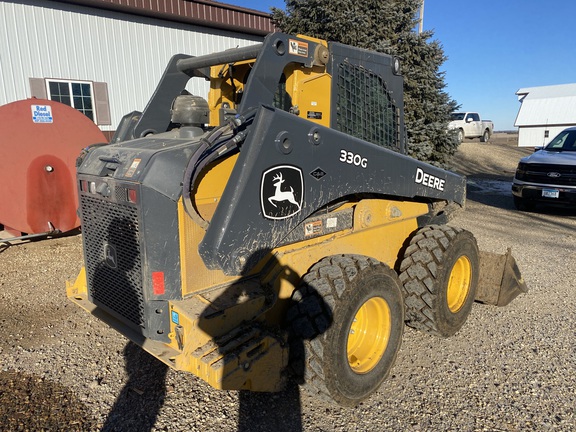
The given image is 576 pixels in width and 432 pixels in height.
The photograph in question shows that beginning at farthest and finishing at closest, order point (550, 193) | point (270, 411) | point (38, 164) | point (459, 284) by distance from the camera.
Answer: point (550, 193) < point (38, 164) < point (459, 284) < point (270, 411)

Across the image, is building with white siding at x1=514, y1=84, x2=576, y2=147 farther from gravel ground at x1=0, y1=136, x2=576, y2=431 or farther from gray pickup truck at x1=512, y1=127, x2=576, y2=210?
gravel ground at x1=0, y1=136, x2=576, y2=431

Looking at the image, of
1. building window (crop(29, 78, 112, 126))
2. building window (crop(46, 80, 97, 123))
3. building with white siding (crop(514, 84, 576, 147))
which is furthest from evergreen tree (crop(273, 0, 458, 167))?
Answer: building with white siding (crop(514, 84, 576, 147))

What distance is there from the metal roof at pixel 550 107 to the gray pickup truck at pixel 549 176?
24.4 meters

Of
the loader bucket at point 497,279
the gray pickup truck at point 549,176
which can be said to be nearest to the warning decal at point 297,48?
the loader bucket at point 497,279

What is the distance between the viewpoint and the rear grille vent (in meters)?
2.61

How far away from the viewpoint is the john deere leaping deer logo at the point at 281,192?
8.04 feet

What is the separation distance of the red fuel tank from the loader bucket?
5.74 meters

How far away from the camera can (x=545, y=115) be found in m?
32.9

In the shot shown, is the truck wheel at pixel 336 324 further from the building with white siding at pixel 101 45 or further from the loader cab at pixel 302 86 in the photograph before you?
the building with white siding at pixel 101 45

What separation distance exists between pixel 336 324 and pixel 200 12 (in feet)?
36.9

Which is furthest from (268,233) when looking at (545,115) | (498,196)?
(545,115)

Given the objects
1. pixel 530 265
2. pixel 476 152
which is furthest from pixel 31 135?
pixel 476 152

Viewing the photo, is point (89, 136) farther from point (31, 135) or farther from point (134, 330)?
point (134, 330)

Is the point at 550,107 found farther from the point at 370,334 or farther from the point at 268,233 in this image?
the point at 268,233
